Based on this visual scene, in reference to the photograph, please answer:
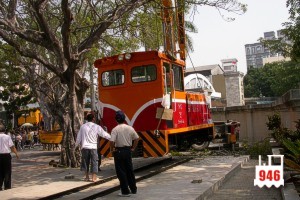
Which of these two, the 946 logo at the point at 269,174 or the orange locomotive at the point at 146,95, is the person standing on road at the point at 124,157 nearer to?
the 946 logo at the point at 269,174

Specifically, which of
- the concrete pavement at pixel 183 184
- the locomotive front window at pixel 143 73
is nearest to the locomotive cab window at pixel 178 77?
the locomotive front window at pixel 143 73

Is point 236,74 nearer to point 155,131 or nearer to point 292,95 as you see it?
point 292,95

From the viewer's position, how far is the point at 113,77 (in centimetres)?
1307

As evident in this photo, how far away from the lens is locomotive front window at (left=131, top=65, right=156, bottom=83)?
41.0ft

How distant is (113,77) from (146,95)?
1.31m

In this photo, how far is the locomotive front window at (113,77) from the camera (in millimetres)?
12945

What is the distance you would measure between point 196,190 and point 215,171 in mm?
3233

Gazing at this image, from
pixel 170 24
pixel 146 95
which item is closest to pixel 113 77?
pixel 146 95

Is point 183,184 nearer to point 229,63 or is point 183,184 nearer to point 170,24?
point 170,24

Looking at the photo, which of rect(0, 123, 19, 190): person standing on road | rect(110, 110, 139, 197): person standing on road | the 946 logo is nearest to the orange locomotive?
rect(0, 123, 19, 190): person standing on road

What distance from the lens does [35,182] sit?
1165 centimetres

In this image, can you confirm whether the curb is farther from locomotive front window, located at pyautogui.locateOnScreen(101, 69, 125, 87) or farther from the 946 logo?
locomotive front window, located at pyautogui.locateOnScreen(101, 69, 125, 87)

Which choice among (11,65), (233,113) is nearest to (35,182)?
(11,65)

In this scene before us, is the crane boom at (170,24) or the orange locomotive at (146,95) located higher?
the crane boom at (170,24)
